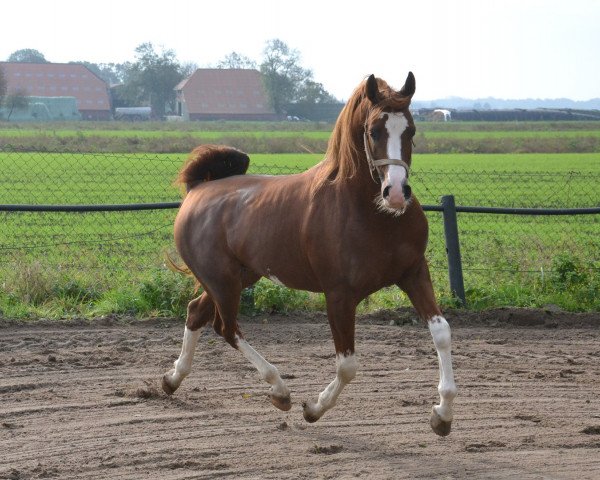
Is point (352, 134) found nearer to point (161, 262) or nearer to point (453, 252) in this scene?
point (453, 252)

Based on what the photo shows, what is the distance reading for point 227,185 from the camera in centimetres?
708

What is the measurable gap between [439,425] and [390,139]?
69.8 inches

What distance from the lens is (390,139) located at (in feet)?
17.4

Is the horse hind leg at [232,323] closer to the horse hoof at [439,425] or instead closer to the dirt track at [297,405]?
the dirt track at [297,405]

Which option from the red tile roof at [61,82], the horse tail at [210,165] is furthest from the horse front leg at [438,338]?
the red tile roof at [61,82]

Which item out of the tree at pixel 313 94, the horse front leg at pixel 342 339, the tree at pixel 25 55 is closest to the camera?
the horse front leg at pixel 342 339

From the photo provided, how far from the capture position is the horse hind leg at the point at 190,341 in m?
6.94

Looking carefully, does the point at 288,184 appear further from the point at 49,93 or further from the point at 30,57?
the point at 30,57

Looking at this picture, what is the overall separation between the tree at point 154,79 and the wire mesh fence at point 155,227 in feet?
196

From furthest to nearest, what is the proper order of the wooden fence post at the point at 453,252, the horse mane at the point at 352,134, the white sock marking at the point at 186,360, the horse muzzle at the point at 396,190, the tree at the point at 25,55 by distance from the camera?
1. the tree at the point at 25,55
2. the wooden fence post at the point at 453,252
3. the white sock marking at the point at 186,360
4. the horse mane at the point at 352,134
5. the horse muzzle at the point at 396,190

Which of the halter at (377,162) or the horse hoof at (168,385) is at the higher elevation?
the halter at (377,162)

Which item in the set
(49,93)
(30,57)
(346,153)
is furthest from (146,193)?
(30,57)

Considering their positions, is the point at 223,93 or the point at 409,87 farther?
the point at 223,93

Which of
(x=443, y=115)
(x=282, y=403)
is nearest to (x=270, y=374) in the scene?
(x=282, y=403)
